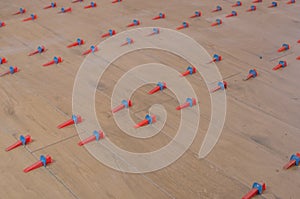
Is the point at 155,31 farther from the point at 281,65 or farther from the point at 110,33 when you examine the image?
the point at 281,65

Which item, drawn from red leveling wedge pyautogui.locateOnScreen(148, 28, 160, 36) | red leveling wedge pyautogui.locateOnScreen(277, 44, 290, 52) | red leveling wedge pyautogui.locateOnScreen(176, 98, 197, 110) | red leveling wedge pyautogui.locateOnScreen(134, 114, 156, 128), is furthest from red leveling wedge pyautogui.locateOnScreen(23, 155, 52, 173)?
red leveling wedge pyautogui.locateOnScreen(277, 44, 290, 52)

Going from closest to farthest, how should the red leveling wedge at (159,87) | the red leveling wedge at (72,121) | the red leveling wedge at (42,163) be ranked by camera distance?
the red leveling wedge at (42,163)
the red leveling wedge at (72,121)
the red leveling wedge at (159,87)

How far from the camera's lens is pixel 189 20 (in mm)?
3605

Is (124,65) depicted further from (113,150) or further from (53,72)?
(113,150)

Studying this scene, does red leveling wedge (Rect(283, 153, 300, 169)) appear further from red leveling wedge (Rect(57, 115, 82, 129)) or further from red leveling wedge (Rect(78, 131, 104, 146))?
red leveling wedge (Rect(57, 115, 82, 129))

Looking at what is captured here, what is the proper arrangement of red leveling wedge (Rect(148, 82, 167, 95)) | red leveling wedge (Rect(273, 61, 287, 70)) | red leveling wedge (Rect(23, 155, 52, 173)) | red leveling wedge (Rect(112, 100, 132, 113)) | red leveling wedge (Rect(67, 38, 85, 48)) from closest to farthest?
red leveling wedge (Rect(23, 155, 52, 173))
red leveling wedge (Rect(112, 100, 132, 113))
red leveling wedge (Rect(148, 82, 167, 95))
red leveling wedge (Rect(273, 61, 287, 70))
red leveling wedge (Rect(67, 38, 85, 48))

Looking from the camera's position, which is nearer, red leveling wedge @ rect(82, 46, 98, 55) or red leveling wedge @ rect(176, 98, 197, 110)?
red leveling wedge @ rect(176, 98, 197, 110)

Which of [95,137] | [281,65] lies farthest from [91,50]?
[281,65]

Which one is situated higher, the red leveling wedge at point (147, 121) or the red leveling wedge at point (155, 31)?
the red leveling wedge at point (155, 31)

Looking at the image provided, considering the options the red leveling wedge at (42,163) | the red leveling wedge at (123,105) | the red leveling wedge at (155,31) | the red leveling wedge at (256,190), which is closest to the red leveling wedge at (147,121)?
the red leveling wedge at (123,105)

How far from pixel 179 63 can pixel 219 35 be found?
65cm

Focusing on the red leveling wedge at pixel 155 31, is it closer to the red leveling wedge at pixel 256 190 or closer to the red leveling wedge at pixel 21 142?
the red leveling wedge at pixel 21 142

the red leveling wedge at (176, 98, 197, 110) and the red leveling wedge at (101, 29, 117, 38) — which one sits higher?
the red leveling wedge at (101, 29, 117, 38)

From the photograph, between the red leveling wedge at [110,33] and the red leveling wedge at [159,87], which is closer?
the red leveling wedge at [159,87]
